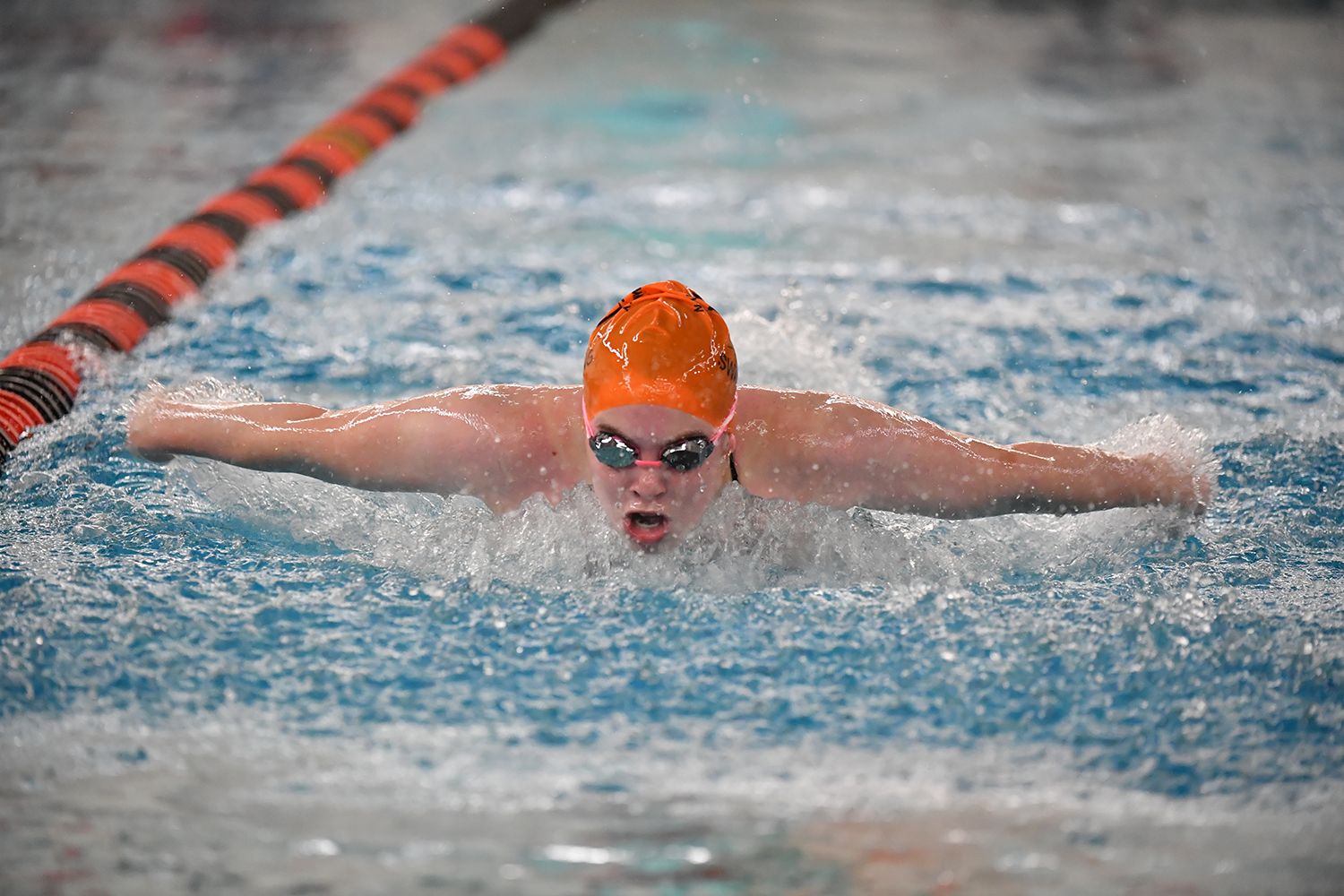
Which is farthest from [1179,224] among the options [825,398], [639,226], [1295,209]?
[825,398]

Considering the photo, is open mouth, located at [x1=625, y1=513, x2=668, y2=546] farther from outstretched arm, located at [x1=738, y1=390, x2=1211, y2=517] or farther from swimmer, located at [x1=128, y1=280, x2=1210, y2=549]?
outstretched arm, located at [x1=738, y1=390, x2=1211, y2=517]

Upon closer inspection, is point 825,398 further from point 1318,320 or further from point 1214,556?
point 1318,320

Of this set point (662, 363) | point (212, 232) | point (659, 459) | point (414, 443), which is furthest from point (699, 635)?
point (212, 232)

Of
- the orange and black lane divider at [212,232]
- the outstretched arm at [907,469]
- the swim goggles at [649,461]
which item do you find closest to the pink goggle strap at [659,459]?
the swim goggles at [649,461]

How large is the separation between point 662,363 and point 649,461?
0.62ft

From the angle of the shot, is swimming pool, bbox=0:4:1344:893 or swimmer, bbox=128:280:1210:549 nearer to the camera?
swimming pool, bbox=0:4:1344:893

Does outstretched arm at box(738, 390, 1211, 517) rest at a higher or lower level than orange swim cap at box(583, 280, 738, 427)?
lower

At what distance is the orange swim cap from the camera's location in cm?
254

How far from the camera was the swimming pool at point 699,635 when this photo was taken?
6.88 ft

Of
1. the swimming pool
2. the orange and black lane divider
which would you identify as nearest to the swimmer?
the swimming pool

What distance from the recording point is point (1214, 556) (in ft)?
9.69

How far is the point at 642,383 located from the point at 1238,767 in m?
1.25

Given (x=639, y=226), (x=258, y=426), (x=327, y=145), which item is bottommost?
(x=258, y=426)

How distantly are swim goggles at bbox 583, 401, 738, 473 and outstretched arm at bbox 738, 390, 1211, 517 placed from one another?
204 millimetres
